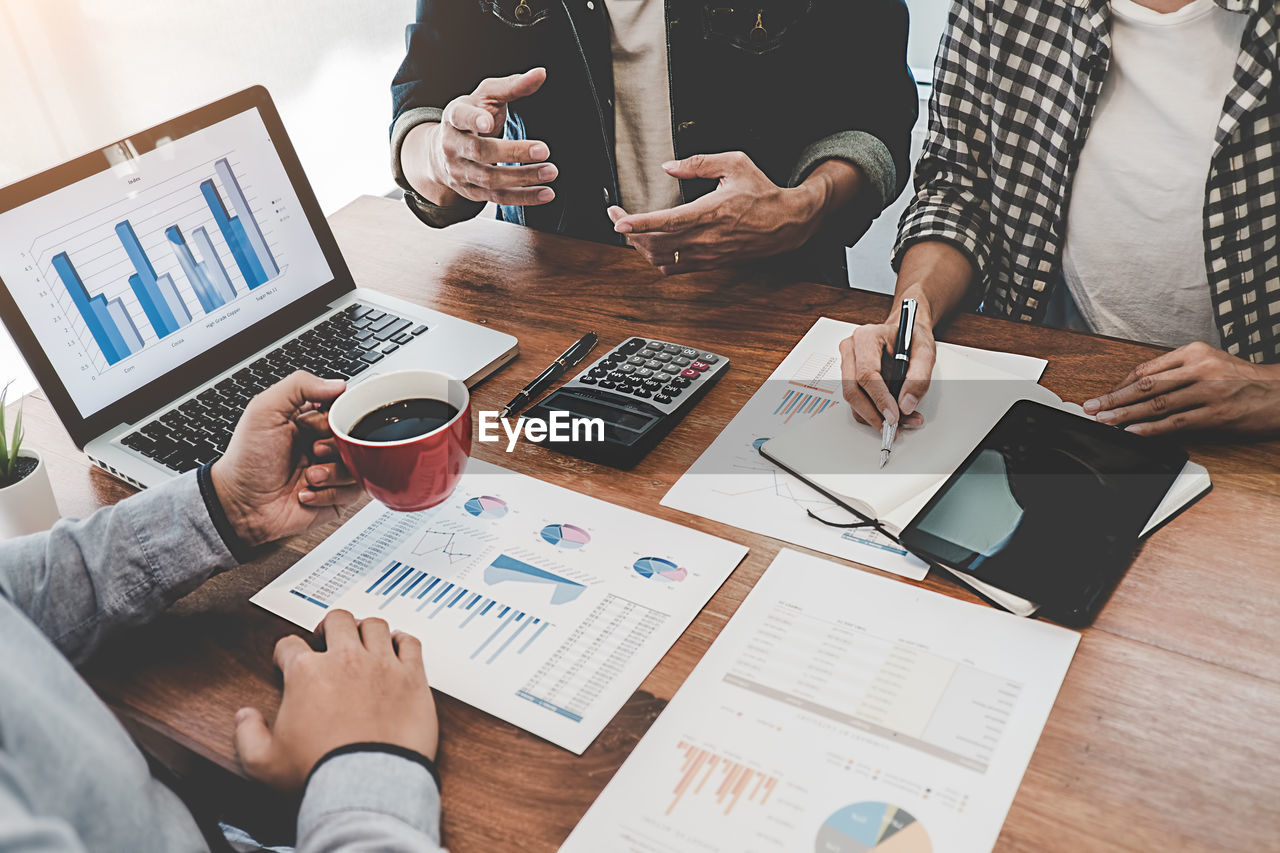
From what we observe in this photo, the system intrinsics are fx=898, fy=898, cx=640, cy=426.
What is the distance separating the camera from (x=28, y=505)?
85 centimetres

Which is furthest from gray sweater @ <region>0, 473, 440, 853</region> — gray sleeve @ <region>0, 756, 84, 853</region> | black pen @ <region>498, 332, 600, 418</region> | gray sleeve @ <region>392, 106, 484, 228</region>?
gray sleeve @ <region>392, 106, 484, 228</region>

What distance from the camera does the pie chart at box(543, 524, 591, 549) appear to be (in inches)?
32.1

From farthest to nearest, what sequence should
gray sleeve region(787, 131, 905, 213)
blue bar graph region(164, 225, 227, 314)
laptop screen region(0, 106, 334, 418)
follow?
1. gray sleeve region(787, 131, 905, 213)
2. blue bar graph region(164, 225, 227, 314)
3. laptop screen region(0, 106, 334, 418)

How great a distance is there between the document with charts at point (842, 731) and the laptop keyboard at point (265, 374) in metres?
0.58

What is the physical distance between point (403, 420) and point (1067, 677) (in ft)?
1.85

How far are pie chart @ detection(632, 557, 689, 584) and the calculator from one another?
0.14m

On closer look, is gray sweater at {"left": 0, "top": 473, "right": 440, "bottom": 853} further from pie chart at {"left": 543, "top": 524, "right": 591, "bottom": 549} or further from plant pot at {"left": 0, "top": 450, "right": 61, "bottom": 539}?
pie chart at {"left": 543, "top": 524, "right": 591, "bottom": 549}

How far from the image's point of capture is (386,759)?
2.00 feet

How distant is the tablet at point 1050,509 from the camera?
725 mm

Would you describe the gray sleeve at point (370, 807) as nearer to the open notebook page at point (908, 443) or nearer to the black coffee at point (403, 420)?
the black coffee at point (403, 420)

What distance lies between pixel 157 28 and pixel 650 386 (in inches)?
79.5

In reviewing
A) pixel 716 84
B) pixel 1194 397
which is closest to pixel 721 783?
pixel 1194 397

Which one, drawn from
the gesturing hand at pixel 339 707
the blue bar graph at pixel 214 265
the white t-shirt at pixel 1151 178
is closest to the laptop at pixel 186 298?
the blue bar graph at pixel 214 265

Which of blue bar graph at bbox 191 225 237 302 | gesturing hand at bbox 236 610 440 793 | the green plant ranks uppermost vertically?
blue bar graph at bbox 191 225 237 302
